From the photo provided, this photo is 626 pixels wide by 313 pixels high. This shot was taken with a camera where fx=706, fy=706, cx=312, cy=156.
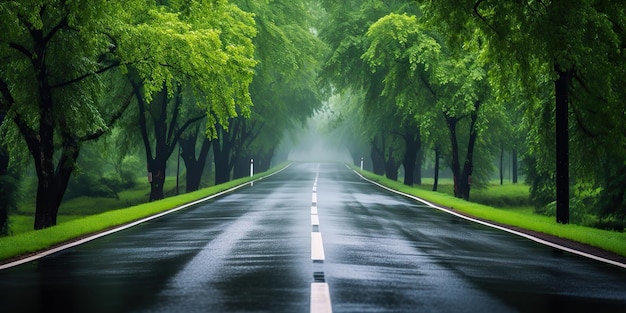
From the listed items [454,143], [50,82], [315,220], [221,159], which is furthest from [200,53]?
[221,159]

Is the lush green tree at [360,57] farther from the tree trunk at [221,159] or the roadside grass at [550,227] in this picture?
the tree trunk at [221,159]

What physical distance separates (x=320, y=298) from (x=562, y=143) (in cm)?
1223

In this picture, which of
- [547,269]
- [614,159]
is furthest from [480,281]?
[614,159]

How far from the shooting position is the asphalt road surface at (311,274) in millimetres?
6527

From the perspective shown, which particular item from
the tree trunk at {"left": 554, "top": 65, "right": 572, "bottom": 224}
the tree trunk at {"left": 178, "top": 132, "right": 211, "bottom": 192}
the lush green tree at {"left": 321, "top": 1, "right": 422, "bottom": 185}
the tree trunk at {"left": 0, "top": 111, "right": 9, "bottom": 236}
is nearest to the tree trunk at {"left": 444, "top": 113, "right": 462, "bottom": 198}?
the lush green tree at {"left": 321, "top": 1, "right": 422, "bottom": 185}

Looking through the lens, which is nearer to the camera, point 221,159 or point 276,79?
point 276,79

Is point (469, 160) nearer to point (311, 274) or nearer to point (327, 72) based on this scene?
point (327, 72)

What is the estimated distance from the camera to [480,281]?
26.2 ft

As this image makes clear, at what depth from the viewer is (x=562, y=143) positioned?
17.1 metres

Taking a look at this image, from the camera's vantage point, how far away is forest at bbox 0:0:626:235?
1501 centimetres

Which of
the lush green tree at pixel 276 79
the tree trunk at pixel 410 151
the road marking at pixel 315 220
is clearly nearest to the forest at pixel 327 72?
the lush green tree at pixel 276 79

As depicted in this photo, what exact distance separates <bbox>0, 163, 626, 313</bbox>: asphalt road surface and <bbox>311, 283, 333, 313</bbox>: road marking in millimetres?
10

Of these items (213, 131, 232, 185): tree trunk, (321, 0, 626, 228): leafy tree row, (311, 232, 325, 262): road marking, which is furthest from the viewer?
(213, 131, 232, 185): tree trunk

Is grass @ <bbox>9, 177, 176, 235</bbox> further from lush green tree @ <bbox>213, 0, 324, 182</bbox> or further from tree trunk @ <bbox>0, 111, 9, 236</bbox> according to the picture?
tree trunk @ <bbox>0, 111, 9, 236</bbox>
